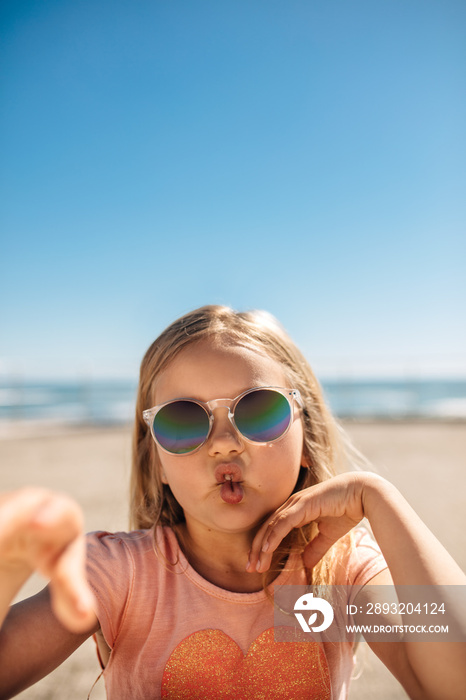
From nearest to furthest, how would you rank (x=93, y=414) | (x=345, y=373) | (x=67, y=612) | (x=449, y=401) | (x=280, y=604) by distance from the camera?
1. (x=67, y=612)
2. (x=280, y=604)
3. (x=93, y=414)
4. (x=345, y=373)
5. (x=449, y=401)

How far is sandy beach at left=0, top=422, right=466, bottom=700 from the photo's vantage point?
2.17m

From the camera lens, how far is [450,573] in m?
1.31

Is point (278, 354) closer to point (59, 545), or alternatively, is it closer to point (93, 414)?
point (59, 545)

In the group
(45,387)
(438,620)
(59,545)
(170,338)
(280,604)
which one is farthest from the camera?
(45,387)

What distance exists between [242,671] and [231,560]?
33 cm

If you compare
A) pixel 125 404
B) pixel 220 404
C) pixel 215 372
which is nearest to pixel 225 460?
pixel 220 404

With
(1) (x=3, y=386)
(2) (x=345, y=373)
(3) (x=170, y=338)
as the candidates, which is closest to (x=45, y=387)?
(1) (x=3, y=386)

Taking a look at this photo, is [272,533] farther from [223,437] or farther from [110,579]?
[110,579]

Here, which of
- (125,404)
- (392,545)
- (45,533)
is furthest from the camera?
(125,404)

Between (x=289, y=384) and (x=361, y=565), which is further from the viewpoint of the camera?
(x=289, y=384)

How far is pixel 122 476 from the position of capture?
18.4ft

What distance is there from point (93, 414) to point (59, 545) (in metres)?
14.1

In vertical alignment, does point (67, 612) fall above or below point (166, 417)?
A: below
